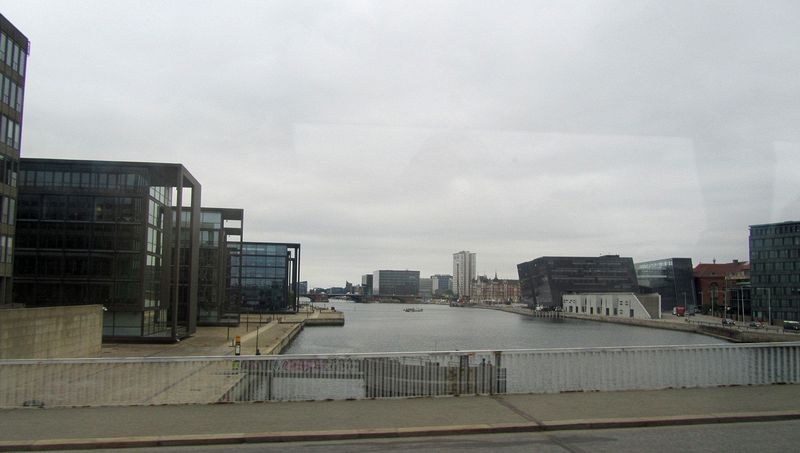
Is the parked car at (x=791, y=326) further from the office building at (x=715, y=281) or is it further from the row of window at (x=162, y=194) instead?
the row of window at (x=162, y=194)

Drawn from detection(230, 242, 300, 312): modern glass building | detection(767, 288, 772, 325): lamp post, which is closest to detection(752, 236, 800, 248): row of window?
detection(767, 288, 772, 325): lamp post

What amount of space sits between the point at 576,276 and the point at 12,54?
152949 millimetres

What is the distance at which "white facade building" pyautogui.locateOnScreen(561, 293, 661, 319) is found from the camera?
119688 mm

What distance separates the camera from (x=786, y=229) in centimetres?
5966

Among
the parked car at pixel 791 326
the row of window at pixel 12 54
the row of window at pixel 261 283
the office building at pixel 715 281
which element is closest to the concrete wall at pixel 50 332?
the row of window at pixel 12 54

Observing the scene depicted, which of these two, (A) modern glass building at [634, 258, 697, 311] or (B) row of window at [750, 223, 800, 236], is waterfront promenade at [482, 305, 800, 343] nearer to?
(A) modern glass building at [634, 258, 697, 311]

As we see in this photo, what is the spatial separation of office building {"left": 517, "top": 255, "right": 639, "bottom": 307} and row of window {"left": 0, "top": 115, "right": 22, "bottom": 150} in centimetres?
13732

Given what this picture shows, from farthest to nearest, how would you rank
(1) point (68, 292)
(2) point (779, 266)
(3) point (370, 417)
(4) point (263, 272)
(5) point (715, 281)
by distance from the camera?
(5) point (715, 281)
(4) point (263, 272)
(2) point (779, 266)
(1) point (68, 292)
(3) point (370, 417)

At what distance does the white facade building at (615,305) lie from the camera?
393ft

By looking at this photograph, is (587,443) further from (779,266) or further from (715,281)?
(715,281)

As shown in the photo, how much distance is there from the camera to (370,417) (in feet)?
29.9

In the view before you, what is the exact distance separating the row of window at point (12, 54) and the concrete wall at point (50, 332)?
573 inches

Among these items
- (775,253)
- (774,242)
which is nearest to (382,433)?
(774,242)

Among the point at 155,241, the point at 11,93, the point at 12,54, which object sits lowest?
the point at 155,241
